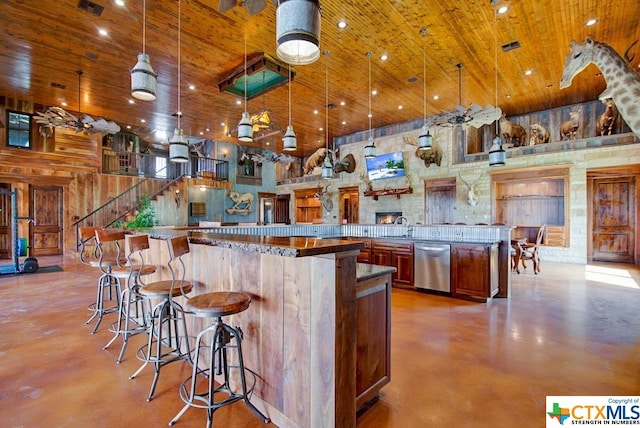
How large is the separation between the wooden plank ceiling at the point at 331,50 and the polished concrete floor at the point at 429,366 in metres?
4.23

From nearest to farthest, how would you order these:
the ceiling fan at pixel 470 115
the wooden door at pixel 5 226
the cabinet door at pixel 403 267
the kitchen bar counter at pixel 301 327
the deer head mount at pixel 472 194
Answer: the kitchen bar counter at pixel 301 327
the cabinet door at pixel 403 267
the ceiling fan at pixel 470 115
the wooden door at pixel 5 226
the deer head mount at pixel 472 194

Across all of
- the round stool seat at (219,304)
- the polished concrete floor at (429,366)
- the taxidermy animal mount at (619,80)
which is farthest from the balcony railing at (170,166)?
the taxidermy animal mount at (619,80)

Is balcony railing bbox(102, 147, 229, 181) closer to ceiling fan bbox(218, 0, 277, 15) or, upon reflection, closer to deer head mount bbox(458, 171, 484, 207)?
deer head mount bbox(458, 171, 484, 207)

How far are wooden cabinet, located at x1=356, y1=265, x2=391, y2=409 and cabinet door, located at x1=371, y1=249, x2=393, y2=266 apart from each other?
126 inches

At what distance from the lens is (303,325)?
1.66 metres

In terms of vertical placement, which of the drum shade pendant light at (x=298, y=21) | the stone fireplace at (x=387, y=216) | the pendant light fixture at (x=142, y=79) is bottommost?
the stone fireplace at (x=387, y=216)

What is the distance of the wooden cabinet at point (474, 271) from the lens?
14.1 ft

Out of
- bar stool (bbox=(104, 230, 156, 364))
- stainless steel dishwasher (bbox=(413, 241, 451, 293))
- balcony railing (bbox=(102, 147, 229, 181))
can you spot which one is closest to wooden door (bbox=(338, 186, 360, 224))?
balcony railing (bbox=(102, 147, 229, 181))

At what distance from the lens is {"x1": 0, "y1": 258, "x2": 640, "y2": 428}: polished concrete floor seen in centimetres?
192

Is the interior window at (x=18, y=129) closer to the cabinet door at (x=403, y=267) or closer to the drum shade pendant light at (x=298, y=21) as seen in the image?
the cabinet door at (x=403, y=267)

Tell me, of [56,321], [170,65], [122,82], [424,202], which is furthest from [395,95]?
[56,321]

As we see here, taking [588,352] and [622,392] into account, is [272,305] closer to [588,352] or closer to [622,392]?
[622,392]

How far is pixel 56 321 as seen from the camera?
3553 mm

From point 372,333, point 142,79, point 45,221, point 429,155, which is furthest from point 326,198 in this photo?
point 372,333
